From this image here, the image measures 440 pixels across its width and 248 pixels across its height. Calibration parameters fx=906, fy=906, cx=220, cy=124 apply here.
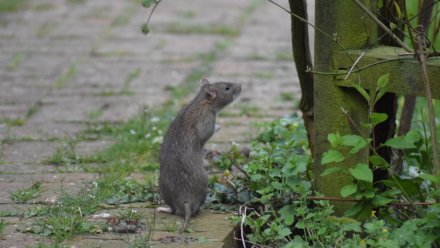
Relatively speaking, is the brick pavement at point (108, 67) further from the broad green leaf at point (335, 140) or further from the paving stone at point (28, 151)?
the broad green leaf at point (335, 140)

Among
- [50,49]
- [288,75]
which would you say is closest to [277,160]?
[288,75]

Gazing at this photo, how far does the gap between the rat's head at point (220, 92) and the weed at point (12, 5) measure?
5.49 meters

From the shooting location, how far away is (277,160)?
4.76 m

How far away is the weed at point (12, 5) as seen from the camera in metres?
10.5

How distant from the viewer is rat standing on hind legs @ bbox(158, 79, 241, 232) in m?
4.54

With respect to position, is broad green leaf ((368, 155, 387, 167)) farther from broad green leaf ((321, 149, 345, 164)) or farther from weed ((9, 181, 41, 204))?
weed ((9, 181, 41, 204))

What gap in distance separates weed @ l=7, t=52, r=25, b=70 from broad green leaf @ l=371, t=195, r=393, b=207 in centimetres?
493

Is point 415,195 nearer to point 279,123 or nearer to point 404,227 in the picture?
point 404,227

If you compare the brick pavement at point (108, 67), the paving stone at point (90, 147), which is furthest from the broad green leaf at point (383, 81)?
the paving stone at point (90, 147)

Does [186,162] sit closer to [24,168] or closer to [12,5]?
[24,168]

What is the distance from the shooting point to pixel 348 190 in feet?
13.1

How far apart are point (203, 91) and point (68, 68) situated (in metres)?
3.12

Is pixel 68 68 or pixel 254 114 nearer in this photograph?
pixel 254 114

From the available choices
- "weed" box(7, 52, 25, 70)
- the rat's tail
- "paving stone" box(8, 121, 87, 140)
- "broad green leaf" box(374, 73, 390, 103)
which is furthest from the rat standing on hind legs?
"weed" box(7, 52, 25, 70)
